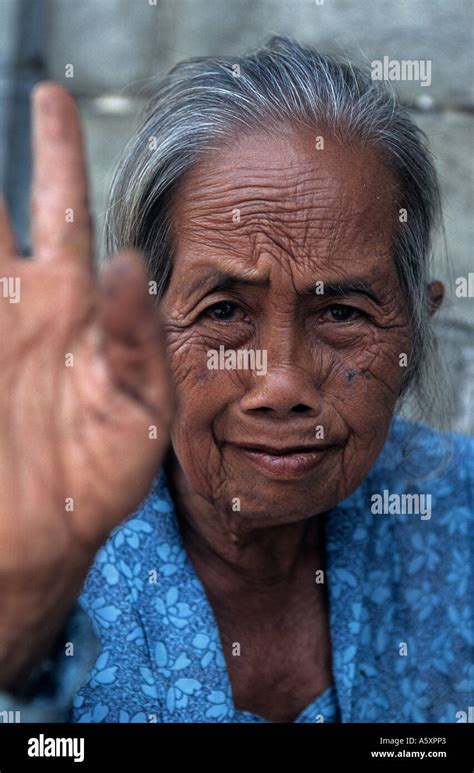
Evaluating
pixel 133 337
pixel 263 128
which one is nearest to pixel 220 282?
pixel 263 128

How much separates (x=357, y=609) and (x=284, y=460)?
1.69 ft

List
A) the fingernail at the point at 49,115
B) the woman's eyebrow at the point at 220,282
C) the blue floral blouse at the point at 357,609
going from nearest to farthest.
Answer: the fingernail at the point at 49,115, the woman's eyebrow at the point at 220,282, the blue floral blouse at the point at 357,609

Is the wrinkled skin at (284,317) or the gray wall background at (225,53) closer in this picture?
the wrinkled skin at (284,317)

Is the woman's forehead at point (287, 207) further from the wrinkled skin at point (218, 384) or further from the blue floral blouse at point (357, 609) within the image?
the blue floral blouse at point (357, 609)

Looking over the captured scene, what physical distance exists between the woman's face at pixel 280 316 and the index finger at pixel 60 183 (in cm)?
65

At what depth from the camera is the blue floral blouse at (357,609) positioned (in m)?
2.00

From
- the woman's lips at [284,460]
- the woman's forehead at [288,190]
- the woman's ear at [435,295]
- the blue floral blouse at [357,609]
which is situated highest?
the woman's forehead at [288,190]

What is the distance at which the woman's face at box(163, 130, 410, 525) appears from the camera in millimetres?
1886

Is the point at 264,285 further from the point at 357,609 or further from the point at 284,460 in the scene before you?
the point at 357,609

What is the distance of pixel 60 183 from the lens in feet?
4.16

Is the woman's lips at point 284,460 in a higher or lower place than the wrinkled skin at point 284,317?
lower
